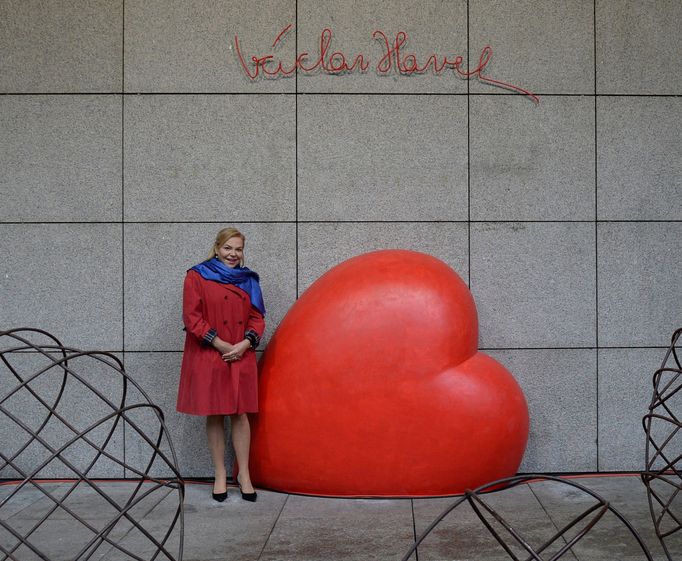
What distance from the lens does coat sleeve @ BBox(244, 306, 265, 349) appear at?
491 centimetres

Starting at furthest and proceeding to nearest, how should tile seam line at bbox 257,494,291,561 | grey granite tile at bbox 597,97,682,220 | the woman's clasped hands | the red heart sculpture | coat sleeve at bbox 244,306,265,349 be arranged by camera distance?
grey granite tile at bbox 597,97,682,220, coat sleeve at bbox 244,306,265,349, the woman's clasped hands, the red heart sculpture, tile seam line at bbox 257,494,291,561

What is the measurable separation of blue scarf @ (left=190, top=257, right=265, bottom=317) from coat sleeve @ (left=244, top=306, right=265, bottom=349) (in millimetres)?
45

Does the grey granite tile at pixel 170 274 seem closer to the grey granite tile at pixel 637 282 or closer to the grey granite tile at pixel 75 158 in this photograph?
the grey granite tile at pixel 75 158

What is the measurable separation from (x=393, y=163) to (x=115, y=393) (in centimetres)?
287

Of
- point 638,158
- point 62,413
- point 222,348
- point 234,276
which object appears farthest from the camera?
point 638,158

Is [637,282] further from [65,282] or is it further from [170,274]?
[65,282]

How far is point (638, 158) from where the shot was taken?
5.64 m

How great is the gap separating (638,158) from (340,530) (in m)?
3.73

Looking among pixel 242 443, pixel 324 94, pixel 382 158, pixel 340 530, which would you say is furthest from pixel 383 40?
pixel 340 530

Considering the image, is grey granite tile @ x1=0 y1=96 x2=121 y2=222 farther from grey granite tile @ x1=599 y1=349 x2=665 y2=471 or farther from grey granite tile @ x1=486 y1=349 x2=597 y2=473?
grey granite tile @ x1=599 y1=349 x2=665 y2=471

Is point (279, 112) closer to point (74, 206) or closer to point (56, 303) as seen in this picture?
point (74, 206)

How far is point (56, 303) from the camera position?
5574 mm

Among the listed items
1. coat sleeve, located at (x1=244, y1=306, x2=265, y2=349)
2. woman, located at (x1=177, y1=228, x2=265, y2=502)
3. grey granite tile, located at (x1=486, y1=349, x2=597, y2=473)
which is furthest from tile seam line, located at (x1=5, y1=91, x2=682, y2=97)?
grey granite tile, located at (x1=486, y1=349, x2=597, y2=473)

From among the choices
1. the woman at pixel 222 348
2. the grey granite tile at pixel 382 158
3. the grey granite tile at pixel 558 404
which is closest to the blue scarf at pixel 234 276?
the woman at pixel 222 348
